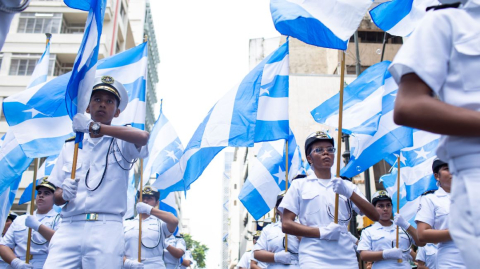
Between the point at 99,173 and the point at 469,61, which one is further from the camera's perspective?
the point at 99,173

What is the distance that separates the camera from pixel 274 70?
8.54 metres

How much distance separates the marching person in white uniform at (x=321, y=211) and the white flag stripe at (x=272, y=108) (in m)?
2.66

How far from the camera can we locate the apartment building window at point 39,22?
1362 inches

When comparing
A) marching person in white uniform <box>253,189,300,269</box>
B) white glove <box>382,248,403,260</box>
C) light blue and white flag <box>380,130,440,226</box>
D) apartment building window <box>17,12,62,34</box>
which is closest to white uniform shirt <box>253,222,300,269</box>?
marching person in white uniform <box>253,189,300,269</box>

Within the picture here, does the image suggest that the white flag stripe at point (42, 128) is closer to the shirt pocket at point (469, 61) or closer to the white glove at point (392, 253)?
the white glove at point (392, 253)

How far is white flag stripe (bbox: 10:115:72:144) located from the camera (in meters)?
7.58

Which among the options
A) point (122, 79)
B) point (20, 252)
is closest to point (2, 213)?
point (20, 252)

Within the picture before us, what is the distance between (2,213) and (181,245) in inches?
180

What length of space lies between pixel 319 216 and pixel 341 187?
471mm

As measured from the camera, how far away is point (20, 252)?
7.79m

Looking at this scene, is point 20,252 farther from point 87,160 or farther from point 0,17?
point 0,17

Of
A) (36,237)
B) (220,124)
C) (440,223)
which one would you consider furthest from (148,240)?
(440,223)

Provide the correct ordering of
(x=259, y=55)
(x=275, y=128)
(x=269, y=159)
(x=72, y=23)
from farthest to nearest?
(x=259, y=55), (x=72, y=23), (x=269, y=159), (x=275, y=128)

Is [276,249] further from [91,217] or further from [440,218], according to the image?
[91,217]
